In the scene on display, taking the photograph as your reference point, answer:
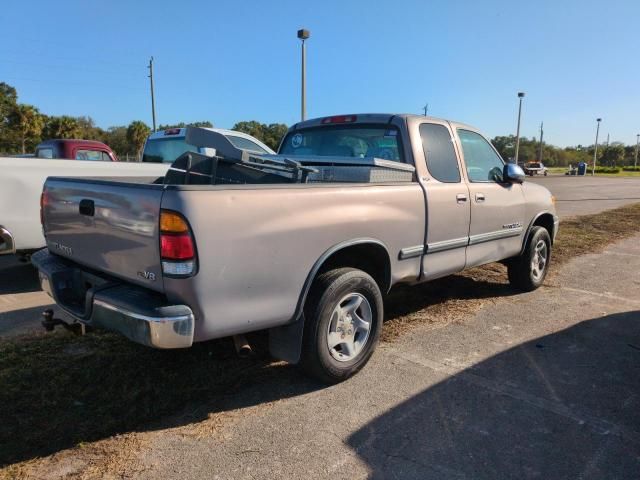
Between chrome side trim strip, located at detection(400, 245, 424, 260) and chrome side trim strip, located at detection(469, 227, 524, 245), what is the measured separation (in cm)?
84

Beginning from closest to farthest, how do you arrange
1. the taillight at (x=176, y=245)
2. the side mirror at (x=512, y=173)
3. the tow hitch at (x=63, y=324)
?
the taillight at (x=176, y=245), the tow hitch at (x=63, y=324), the side mirror at (x=512, y=173)

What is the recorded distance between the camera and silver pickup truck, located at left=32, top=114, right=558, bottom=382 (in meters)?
2.61

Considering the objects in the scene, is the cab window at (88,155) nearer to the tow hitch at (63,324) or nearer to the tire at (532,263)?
the tow hitch at (63,324)

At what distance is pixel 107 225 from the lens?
2.97 m

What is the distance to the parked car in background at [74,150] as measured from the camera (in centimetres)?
923

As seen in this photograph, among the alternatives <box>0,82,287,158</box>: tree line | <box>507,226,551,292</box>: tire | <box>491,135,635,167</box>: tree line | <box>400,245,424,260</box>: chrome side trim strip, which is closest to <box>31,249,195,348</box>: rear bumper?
<box>400,245,424,260</box>: chrome side trim strip

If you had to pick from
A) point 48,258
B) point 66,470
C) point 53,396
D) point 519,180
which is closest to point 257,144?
point 519,180

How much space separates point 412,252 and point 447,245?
55 centimetres

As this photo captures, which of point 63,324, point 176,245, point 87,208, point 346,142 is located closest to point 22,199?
point 63,324

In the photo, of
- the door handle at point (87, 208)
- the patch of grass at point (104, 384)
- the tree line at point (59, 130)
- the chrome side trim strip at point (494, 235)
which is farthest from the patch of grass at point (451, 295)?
the tree line at point (59, 130)

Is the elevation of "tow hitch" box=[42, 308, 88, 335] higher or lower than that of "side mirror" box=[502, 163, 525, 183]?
lower

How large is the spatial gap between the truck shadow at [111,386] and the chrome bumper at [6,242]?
1688 millimetres

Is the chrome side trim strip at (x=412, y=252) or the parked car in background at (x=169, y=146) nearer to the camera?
the chrome side trim strip at (x=412, y=252)

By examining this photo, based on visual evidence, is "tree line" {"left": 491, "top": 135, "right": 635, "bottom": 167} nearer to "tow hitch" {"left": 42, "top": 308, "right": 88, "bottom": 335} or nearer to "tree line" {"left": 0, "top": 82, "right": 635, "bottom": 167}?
"tree line" {"left": 0, "top": 82, "right": 635, "bottom": 167}
